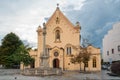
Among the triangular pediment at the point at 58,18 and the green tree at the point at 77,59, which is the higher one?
the triangular pediment at the point at 58,18

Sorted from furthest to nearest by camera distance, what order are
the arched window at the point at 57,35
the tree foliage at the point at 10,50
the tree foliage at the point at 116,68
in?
1. the tree foliage at the point at 10,50
2. the arched window at the point at 57,35
3. the tree foliage at the point at 116,68

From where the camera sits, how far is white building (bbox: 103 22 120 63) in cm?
8256

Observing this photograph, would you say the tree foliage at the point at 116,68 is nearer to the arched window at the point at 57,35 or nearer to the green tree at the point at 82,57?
the green tree at the point at 82,57

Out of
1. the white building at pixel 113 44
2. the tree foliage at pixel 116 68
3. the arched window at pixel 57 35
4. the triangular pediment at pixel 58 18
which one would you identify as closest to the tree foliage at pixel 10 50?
the arched window at pixel 57 35

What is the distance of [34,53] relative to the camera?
245 ft

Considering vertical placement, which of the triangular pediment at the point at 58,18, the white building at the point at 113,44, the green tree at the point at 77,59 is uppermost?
the triangular pediment at the point at 58,18

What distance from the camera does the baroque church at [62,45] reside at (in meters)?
71.2

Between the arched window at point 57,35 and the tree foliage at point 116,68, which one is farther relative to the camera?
the arched window at point 57,35

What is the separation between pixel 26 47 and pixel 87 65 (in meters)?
18.8

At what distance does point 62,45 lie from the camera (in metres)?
73.4

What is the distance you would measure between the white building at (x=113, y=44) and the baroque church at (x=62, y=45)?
1154 centimetres

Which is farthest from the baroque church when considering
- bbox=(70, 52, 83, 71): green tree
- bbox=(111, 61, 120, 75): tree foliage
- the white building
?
bbox=(111, 61, 120, 75): tree foliage

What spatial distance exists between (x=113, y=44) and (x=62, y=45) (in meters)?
20.5

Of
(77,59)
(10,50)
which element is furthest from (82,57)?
(10,50)
